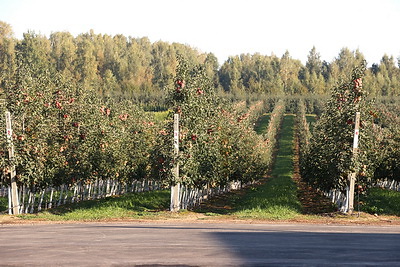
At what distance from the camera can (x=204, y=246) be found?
16.1 meters

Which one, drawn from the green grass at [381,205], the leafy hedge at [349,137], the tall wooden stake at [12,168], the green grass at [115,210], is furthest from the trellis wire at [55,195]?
the green grass at [381,205]

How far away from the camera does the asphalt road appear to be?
13727 mm

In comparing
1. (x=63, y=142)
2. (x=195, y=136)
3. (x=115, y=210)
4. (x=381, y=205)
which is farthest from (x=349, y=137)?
(x=63, y=142)

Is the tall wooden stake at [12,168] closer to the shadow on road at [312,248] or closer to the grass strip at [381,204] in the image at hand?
the shadow on road at [312,248]

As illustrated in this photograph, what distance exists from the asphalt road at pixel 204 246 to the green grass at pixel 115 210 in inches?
253

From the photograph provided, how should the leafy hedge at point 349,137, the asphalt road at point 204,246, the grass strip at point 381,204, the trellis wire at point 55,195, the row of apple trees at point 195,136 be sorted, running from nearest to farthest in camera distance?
the asphalt road at point 204,246 < the leafy hedge at point 349,137 < the grass strip at point 381,204 < the row of apple trees at point 195,136 < the trellis wire at point 55,195

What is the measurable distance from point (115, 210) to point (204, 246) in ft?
52.5

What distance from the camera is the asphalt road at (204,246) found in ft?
45.0

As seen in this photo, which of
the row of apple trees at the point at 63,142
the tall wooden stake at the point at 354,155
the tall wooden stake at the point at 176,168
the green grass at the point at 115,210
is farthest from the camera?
the row of apple trees at the point at 63,142

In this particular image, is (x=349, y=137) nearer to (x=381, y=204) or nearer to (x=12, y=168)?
(x=381, y=204)

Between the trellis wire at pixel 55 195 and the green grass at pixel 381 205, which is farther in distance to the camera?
the trellis wire at pixel 55 195

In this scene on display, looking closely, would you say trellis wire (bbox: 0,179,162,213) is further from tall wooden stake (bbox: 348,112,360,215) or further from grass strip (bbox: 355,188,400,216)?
tall wooden stake (bbox: 348,112,360,215)

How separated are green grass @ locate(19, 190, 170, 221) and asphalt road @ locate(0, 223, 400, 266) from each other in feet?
21.1

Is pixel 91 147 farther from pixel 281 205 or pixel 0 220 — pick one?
pixel 281 205
